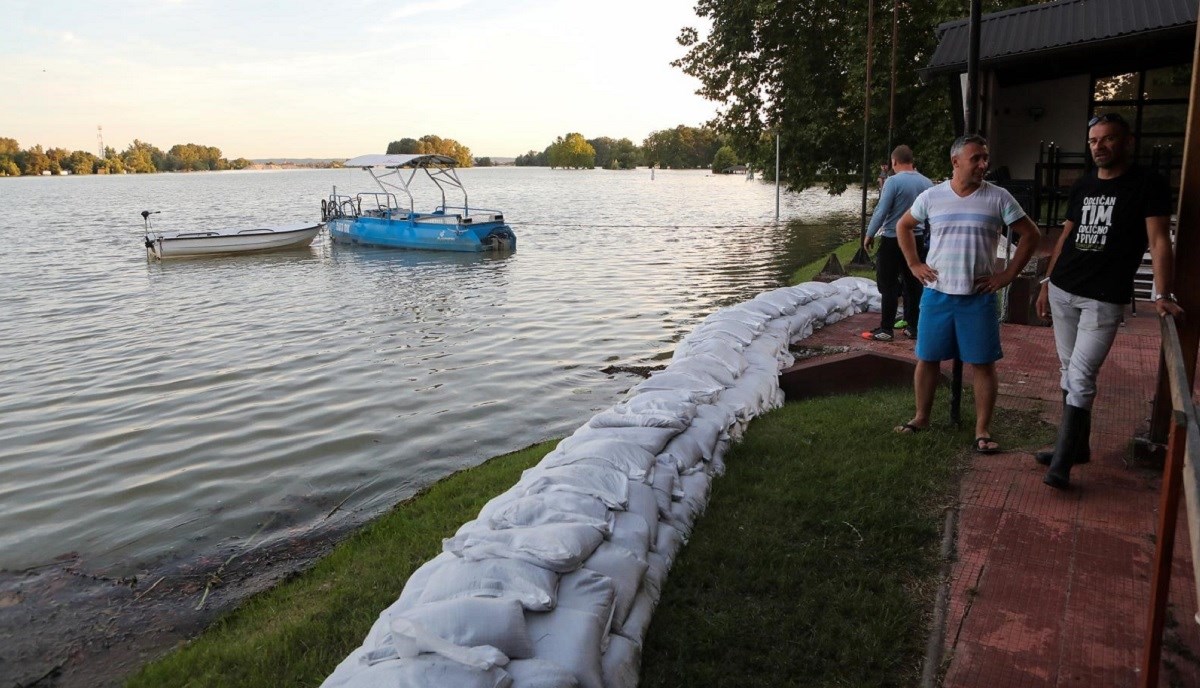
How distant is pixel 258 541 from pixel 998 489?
4.73 m

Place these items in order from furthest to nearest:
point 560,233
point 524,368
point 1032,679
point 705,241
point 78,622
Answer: point 560,233, point 705,241, point 524,368, point 78,622, point 1032,679

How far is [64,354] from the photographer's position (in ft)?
42.5

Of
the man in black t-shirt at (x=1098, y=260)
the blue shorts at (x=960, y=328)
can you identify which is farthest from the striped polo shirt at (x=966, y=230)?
the man in black t-shirt at (x=1098, y=260)

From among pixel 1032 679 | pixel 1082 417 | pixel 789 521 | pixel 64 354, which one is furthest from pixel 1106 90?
pixel 64 354

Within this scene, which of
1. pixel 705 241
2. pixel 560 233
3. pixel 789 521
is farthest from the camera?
pixel 560 233

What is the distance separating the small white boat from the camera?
2589 centimetres

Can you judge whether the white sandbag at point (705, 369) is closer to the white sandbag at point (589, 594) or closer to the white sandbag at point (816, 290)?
the white sandbag at point (589, 594)

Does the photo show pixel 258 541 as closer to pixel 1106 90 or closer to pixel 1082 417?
pixel 1082 417

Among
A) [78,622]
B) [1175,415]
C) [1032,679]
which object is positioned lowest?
[78,622]

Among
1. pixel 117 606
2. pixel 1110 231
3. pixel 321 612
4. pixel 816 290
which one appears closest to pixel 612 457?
pixel 321 612

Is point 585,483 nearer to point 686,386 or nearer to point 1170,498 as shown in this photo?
point 686,386

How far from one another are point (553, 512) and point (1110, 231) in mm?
2974

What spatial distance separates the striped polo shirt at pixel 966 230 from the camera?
476cm

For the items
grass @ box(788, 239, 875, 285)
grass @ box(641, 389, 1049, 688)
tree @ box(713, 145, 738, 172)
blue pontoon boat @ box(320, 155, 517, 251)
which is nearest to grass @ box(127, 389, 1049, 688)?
grass @ box(641, 389, 1049, 688)
